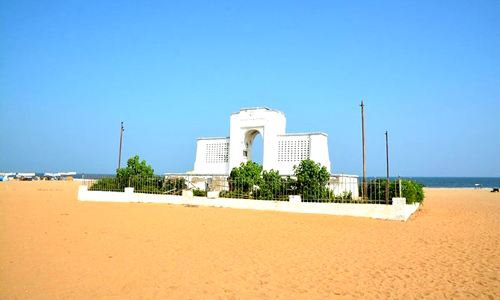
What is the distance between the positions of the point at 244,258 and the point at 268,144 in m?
15.6

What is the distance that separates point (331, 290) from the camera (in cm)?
614

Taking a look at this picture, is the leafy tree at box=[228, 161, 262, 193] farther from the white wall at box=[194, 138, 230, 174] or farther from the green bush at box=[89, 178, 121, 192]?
the green bush at box=[89, 178, 121, 192]

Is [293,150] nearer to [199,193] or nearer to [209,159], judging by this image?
[209,159]

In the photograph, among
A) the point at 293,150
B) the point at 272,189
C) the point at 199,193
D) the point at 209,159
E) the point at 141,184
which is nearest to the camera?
the point at 272,189

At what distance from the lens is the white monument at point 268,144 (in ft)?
74.4

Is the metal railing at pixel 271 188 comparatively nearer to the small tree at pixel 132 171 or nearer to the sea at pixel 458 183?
the small tree at pixel 132 171

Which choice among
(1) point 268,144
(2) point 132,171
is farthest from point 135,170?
(1) point 268,144

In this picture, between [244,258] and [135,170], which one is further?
[135,170]

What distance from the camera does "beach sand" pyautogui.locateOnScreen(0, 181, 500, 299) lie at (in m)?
6.07

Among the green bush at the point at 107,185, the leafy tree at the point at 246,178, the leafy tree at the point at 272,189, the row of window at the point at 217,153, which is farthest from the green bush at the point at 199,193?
the row of window at the point at 217,153

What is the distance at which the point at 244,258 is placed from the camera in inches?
322

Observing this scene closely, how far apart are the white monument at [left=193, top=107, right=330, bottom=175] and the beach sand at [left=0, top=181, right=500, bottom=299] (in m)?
9.08

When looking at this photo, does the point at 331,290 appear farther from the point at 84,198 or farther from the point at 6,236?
the point at 84,198

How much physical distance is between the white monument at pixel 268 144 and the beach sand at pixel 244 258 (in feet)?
29.8
